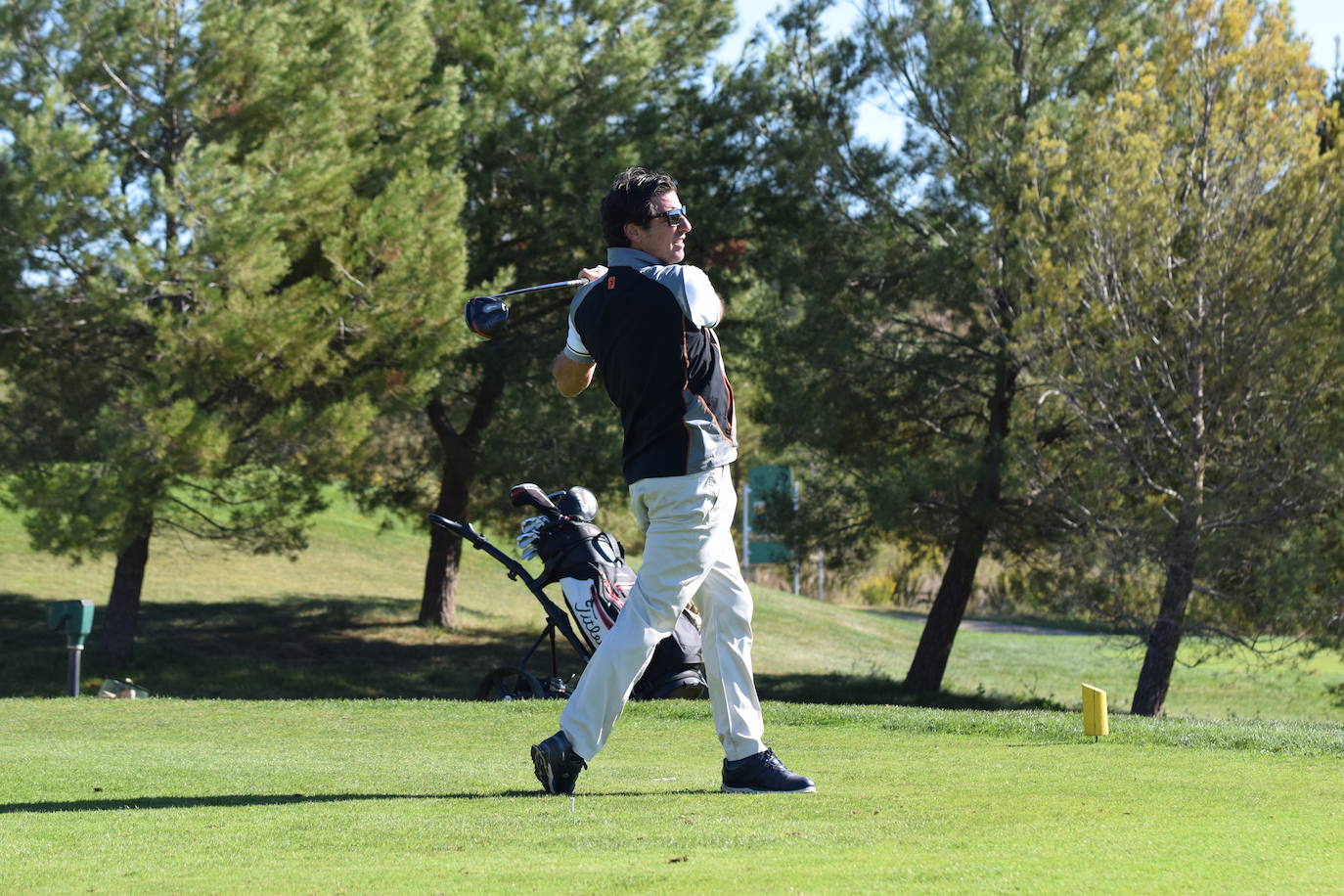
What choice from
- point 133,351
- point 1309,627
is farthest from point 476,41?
point 1309,627

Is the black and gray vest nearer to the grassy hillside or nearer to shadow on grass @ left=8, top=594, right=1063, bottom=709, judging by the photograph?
shadow on grass @ left=8, top=594, right=1063, bottom=709

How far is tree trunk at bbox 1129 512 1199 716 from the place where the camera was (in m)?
12.9

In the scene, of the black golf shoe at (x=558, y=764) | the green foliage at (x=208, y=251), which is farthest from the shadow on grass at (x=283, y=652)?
the black golf shoe at (x=558, y=764)

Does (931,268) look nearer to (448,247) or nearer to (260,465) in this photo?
(448,247)

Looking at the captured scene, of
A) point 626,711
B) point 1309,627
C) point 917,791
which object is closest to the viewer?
point 917,791

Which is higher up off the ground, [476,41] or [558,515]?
[476,41]

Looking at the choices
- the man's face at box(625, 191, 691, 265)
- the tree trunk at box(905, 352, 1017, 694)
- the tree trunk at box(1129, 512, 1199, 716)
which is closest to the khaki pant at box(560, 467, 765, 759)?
the man's face at box(625, 191, 691, 265)

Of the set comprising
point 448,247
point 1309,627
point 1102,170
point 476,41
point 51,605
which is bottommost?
point 51,605

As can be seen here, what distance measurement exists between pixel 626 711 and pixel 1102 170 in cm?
697

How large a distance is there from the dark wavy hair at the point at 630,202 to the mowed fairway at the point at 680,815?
5.87 feet

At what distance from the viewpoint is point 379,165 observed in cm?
1508

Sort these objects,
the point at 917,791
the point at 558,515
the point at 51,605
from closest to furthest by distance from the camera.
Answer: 1. the point at 917,791
2. the point at 558,515
3. the point at 51,605

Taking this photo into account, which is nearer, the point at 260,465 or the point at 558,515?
the point at 558,515

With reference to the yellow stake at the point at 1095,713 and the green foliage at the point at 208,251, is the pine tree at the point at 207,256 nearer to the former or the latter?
the green foliage at the point at 208,251
